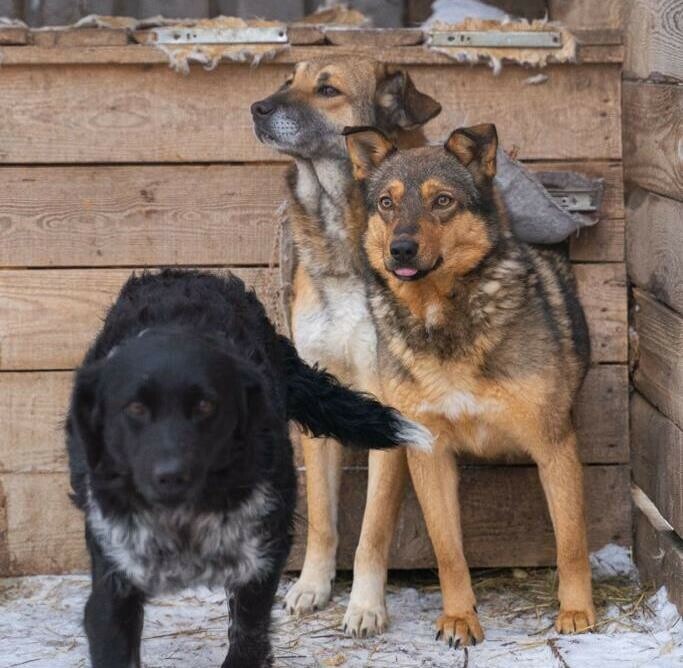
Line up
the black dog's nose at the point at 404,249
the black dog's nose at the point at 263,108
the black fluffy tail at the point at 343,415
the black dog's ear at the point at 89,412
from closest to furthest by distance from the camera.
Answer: the black dog's ear at the point at 89,412 → the black fluffy tail at the point at 343,415 → the black dog's nose at the point at 404,249 → the black dog's nose at the point at 263,108

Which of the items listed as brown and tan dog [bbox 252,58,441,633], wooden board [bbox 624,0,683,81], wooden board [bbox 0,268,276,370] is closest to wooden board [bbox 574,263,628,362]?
wooden board [bbox 624,0,683,81]

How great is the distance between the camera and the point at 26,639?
185 inches

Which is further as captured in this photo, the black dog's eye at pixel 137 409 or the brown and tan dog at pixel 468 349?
the brown and tan dog at pixel 468 349

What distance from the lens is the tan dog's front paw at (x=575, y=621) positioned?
4.60m

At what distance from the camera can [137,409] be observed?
3361 mm

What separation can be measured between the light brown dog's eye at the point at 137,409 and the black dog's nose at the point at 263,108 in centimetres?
200

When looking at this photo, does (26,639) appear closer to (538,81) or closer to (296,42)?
(296,42)

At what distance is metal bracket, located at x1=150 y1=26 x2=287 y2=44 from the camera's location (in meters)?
5.25

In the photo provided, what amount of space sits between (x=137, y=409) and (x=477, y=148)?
73.0 inches

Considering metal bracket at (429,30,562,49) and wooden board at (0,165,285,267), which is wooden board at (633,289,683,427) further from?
wooden board at (0,165,285,267)

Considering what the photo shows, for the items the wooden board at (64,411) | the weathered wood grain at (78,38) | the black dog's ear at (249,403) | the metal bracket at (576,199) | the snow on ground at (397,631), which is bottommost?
the snow on ground at (397,631)

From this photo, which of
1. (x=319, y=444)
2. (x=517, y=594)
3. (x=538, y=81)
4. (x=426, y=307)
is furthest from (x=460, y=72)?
(x=517, y=594)

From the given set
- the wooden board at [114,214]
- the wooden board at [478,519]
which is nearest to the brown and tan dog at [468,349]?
the wooden board at [478,519]

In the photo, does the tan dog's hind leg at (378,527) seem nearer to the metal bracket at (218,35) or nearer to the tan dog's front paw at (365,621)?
the tan dog's front paw at (365,621)
